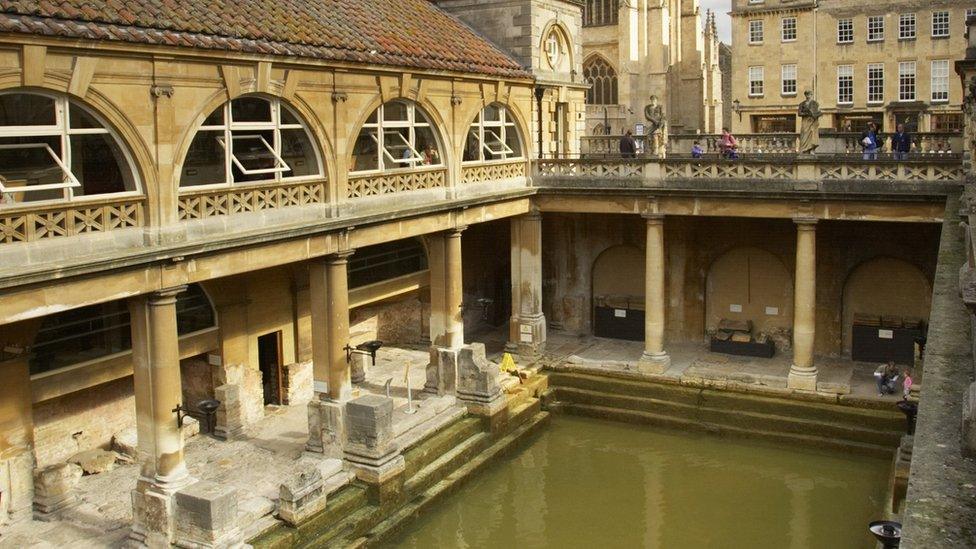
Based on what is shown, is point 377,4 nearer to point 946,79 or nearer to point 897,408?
point 897,408

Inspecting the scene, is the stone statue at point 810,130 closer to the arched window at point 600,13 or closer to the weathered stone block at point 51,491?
the weathered stone block at point 51,491

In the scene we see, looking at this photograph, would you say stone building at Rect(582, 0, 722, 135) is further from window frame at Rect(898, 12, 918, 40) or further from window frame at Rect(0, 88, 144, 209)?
window frame at Rect(0, 88, 144, 209)

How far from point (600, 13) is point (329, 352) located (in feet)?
142

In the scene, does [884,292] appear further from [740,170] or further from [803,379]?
[740,170]

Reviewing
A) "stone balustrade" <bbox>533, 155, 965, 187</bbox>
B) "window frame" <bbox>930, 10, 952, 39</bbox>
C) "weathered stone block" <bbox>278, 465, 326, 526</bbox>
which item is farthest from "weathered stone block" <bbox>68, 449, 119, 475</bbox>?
"window frame" <bbox>930, 10, 952, 39</bbox>

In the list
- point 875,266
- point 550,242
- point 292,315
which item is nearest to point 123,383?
point 292,315

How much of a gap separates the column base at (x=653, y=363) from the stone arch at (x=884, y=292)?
539cm

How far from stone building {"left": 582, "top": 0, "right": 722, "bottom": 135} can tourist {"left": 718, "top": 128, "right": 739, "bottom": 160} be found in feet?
82.6

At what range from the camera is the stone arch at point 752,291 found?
89.0ft

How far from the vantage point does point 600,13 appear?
57344mm

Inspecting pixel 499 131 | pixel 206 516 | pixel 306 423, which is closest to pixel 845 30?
pixel 499 131

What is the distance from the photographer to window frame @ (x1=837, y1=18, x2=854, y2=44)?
4603 centimetres

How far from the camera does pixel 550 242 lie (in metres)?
30.1

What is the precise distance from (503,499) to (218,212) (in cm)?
822
